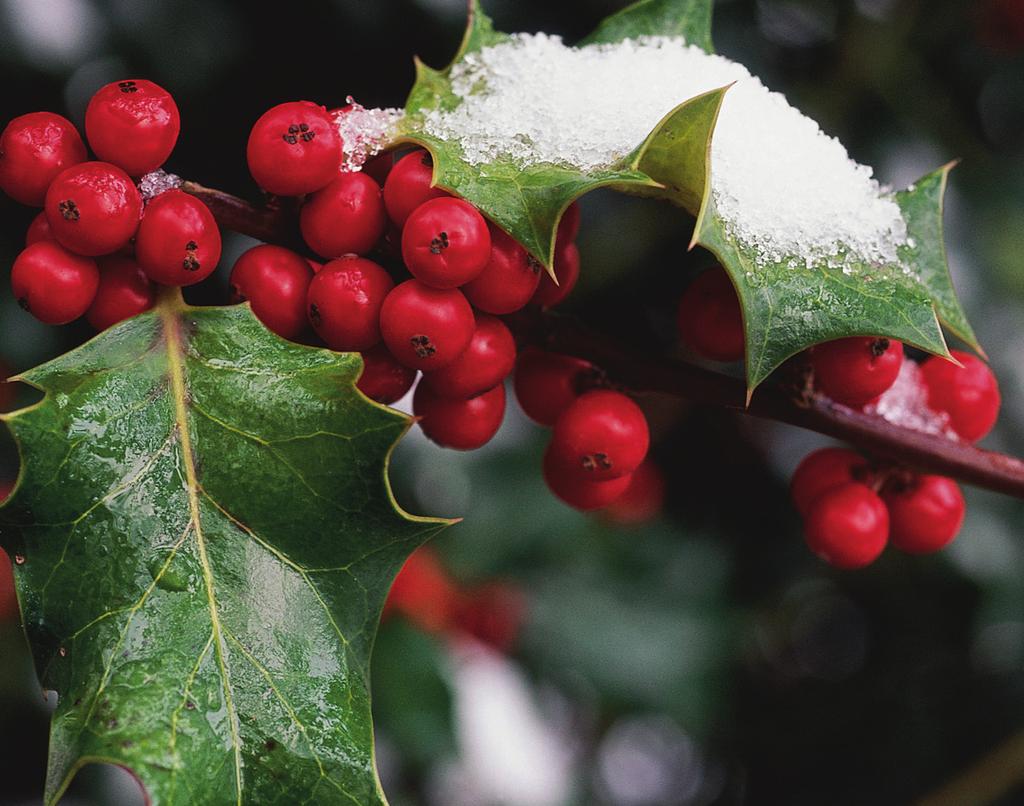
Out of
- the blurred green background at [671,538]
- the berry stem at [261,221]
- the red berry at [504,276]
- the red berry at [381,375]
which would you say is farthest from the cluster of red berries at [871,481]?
the blurred green background at [671,538]

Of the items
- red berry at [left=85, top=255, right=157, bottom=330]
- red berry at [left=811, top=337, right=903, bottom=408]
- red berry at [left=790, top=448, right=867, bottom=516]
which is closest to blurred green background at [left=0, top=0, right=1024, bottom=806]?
red berry at [left=85, top=255, right=157, bottom=330]

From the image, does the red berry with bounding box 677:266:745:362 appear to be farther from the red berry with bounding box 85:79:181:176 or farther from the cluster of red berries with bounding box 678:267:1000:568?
the red berry with bounding box 85:79:181:176

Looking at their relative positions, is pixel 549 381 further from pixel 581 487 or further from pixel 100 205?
pixel 100 205

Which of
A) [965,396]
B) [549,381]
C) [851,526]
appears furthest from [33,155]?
[965,396]

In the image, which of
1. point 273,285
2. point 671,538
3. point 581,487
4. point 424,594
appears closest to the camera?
point 273,285

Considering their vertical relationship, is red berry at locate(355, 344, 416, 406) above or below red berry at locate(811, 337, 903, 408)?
below

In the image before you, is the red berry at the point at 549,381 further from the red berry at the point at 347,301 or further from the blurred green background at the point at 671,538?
the blurred green background at the point at 671,538
